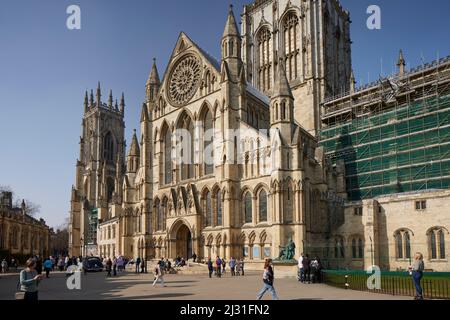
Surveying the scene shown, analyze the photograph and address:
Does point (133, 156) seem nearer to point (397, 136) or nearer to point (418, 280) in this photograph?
point (397, 136)

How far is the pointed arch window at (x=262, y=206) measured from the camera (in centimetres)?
3828

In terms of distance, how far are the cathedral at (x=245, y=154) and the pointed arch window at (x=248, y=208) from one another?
0.11m

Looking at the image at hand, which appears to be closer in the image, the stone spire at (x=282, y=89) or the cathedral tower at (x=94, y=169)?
the stone spire at (x=282, y=89)

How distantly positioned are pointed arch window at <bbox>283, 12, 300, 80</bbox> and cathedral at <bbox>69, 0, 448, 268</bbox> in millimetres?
149

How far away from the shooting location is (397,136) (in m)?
40.8

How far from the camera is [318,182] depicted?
40.7 metres

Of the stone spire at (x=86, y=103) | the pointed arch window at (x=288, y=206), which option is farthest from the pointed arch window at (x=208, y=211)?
the stone spire at (x=86, y=103)

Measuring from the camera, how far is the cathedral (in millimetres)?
37500

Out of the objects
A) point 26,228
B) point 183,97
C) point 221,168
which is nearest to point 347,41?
point 183,97

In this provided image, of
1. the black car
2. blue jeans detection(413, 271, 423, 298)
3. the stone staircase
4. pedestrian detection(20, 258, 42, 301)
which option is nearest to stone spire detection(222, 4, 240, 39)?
the stone staircase

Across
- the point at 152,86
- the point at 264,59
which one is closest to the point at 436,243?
the point at 152,86

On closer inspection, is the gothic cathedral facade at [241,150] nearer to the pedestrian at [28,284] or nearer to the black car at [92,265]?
the black car at [92,265]

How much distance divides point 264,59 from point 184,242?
112 ft

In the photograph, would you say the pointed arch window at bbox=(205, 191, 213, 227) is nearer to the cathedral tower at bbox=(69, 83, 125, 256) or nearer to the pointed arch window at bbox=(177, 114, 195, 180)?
the pointed arch window at bbox=(177, 114, 195, 180)
